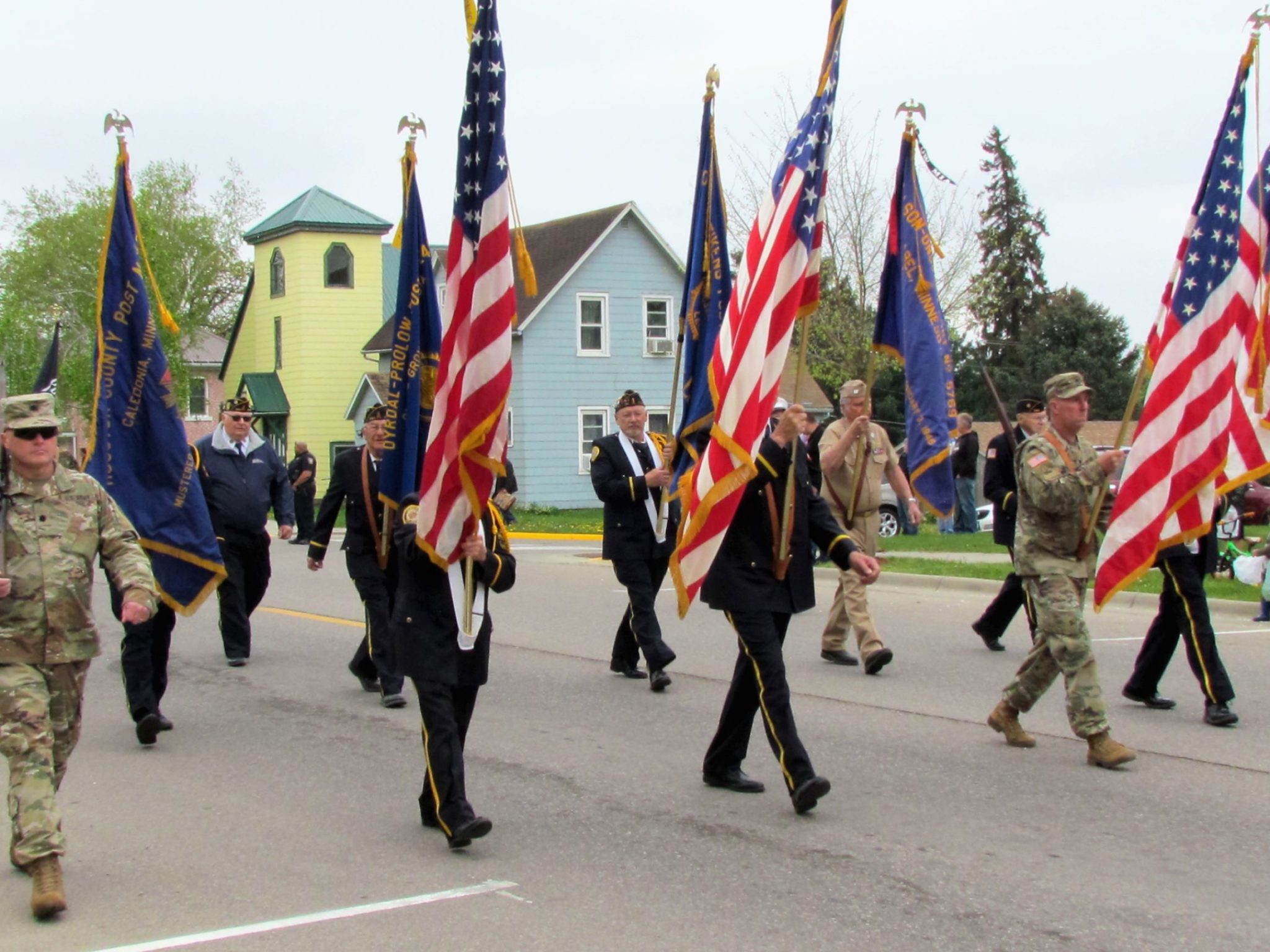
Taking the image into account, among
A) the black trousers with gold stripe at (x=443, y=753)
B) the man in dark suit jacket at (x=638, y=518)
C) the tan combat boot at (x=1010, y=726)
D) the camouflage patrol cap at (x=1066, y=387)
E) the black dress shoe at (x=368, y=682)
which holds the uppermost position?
the camouflage patrol cap at (x=1066, y=387)

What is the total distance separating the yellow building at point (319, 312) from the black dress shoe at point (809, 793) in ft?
138

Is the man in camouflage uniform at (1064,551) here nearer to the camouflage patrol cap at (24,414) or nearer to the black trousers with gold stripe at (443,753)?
the black trousers with gold stripe at (443,753)

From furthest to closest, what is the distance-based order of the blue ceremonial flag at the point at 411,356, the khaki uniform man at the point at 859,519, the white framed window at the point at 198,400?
the white framed window at the point at 198,400, the khaki uniform man at the point at 859,519, the blue ceremonial flag at the point at 411,356

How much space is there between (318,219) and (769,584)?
43.0m

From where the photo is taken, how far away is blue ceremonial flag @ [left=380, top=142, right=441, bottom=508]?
813 cm

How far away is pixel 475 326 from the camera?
246 inches

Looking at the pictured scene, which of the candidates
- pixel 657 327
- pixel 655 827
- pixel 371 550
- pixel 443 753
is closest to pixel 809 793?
pixel 655 827

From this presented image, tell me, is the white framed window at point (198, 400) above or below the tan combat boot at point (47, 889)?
above

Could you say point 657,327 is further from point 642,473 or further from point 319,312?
point 642,473

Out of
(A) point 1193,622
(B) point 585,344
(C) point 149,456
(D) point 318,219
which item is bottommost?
(A) point 1193,622

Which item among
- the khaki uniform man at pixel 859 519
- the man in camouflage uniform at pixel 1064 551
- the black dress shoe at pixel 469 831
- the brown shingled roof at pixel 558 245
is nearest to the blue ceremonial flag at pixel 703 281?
the khaki uniform man at pixel 859 519

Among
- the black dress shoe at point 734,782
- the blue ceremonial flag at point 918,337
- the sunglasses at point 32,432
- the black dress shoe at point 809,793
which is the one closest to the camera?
the sunglasses at point 32,432

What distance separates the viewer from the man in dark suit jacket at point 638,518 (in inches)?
384

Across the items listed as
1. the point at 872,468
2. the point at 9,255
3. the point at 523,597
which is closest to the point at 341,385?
the point at 9,255
